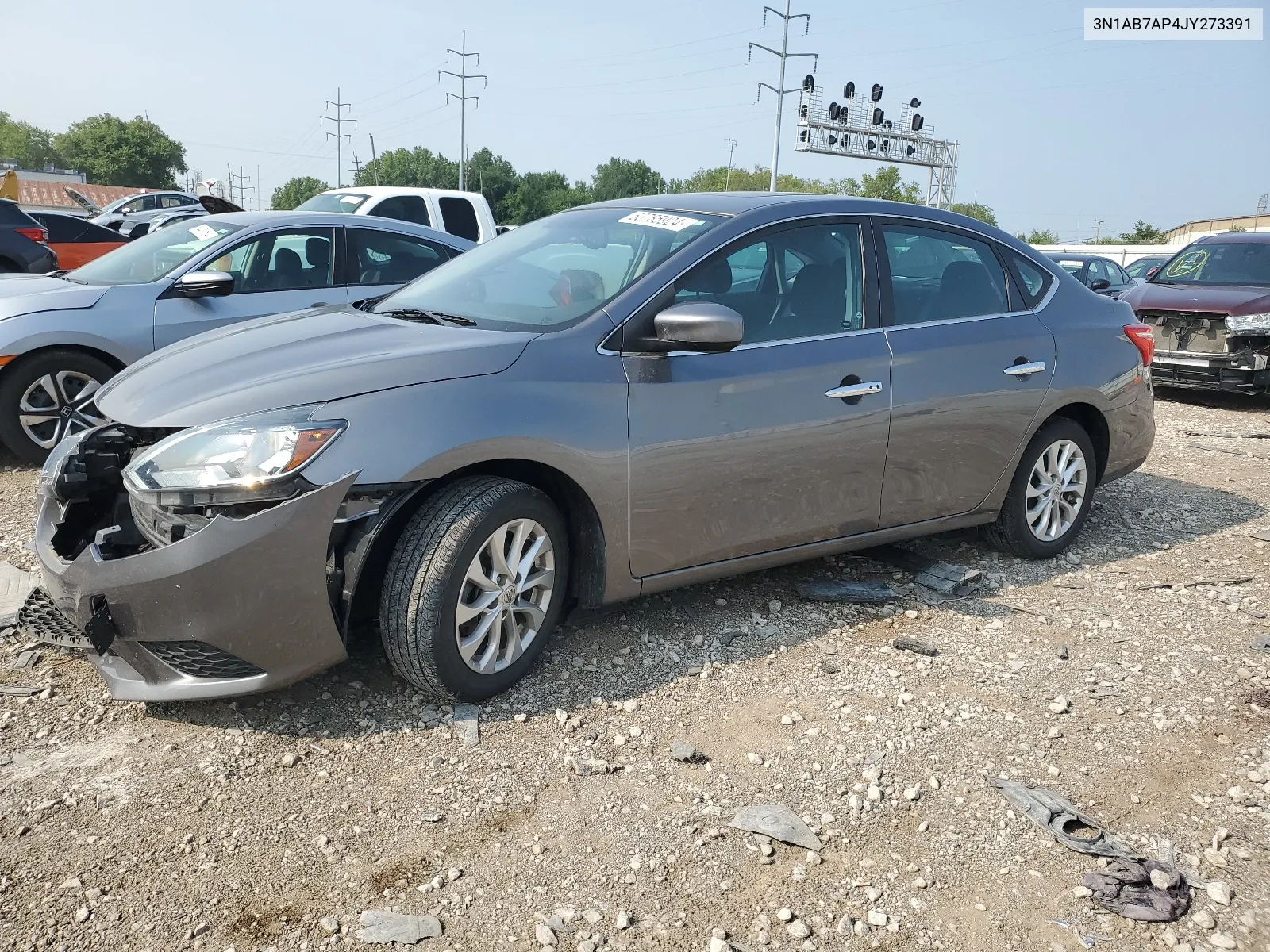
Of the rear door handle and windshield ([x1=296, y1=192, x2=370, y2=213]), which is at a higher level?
windshield ([x1=296, y1=192, x2=370, y2=213])

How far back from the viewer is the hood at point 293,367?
325cm

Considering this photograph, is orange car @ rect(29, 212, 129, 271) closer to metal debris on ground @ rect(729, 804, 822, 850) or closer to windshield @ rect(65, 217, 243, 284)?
windshield @ rect(65, 217, 243, 284)

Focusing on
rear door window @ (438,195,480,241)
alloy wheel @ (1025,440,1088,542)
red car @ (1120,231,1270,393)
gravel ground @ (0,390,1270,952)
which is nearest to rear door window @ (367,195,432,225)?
rear door window @ (438,195,480,241)

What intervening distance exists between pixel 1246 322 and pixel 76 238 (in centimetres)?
1222

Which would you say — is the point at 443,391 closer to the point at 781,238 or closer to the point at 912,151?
the point at 781,238

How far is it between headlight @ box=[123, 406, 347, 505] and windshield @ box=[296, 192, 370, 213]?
975cm

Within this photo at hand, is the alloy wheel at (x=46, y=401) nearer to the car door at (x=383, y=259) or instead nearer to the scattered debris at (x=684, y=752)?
the car door at (x=383, y=259)

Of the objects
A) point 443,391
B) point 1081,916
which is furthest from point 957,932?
point 443,391

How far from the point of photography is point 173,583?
3014 mm

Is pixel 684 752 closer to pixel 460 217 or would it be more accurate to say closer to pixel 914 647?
pixel 914 647

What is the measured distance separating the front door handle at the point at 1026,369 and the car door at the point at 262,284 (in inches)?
168

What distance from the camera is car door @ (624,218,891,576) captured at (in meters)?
3.77

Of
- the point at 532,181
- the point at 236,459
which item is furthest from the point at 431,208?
the point at 532,181

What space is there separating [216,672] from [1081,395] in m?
4.07
